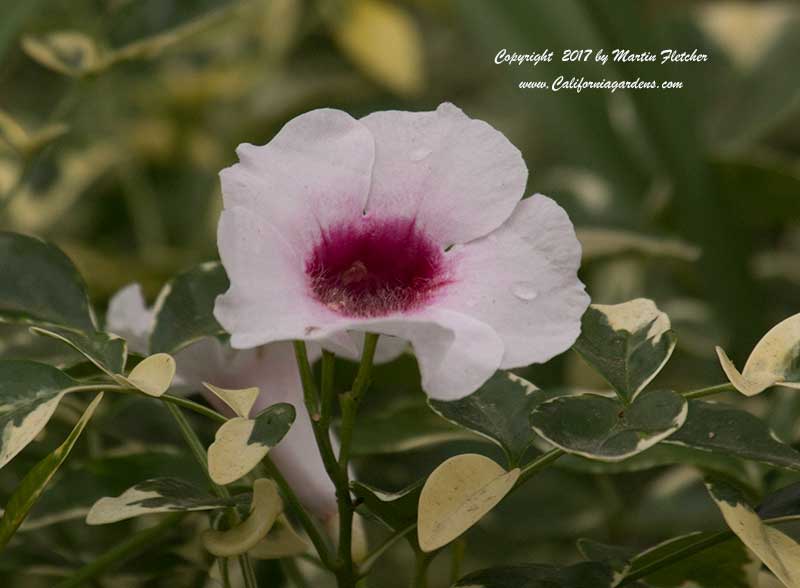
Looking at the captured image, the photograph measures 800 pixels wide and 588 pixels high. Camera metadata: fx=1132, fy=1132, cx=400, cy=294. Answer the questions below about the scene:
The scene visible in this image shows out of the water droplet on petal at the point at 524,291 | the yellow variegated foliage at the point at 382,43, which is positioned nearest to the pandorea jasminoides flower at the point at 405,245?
the water droplet on petal at the point at 524,291

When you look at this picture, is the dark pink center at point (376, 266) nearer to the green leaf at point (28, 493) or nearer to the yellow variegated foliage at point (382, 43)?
the green leaf at point (28, 493)

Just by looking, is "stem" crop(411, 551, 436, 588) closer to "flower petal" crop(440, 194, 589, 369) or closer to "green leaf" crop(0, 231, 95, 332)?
"flower petal" crop(440, 194, 589, 369)

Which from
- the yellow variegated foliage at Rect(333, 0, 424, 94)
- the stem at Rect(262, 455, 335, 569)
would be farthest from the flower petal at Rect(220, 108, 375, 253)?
the yellow variegated foliage at Rect(333, 0, 424, 94)

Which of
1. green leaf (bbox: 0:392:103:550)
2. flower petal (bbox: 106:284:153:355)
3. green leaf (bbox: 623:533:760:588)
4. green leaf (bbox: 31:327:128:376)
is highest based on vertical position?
green leaf (bbox: 31:327:128:376)

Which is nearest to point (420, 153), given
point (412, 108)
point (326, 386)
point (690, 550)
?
point (326, 386)

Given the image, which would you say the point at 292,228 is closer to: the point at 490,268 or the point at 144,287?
the point at 490,268

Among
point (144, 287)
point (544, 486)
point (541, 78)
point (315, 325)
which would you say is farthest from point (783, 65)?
point (315, 325)

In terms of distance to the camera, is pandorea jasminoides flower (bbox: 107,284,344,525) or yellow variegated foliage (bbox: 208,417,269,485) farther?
pandorea jasminoides flower (bbox: 107,284,344,525)

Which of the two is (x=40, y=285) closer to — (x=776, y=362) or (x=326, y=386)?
(x=326, y=386)
